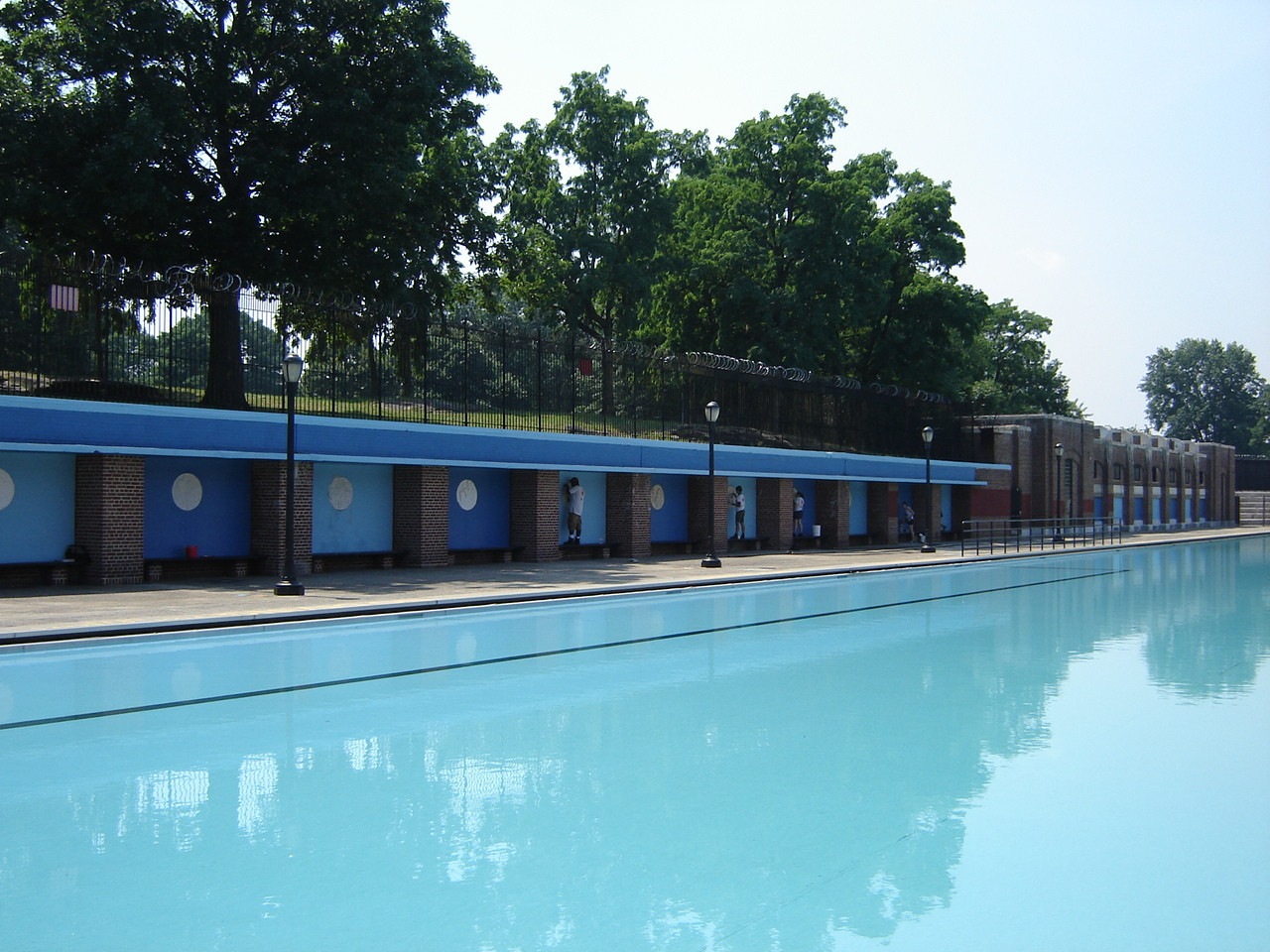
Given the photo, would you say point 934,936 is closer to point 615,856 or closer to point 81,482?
point 615,856

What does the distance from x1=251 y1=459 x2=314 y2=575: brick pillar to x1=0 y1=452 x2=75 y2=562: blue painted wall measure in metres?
3.49

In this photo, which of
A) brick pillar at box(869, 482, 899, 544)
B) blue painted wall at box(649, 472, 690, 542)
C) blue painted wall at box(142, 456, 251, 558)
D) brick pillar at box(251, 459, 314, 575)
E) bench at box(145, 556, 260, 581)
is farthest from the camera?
brick pillar at box(869, 482, 899, 544)

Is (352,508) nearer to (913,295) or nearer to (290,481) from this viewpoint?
(290,481)

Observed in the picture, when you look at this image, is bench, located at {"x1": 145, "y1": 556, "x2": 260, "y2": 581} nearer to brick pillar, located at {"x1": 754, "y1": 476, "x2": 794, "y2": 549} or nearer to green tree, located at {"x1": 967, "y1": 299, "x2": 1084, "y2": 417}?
brick pillar, located at {"x1": 754, "y1": 476, "x2": 794, "y2": 549}

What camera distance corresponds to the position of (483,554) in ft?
85.9

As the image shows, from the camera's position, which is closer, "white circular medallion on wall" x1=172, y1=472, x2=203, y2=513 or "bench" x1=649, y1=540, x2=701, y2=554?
"white circular medallion on wall" x1=172, y1=472, x2=203, y2=513

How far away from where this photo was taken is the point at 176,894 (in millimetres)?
4996

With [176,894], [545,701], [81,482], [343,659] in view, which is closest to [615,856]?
[176,894]

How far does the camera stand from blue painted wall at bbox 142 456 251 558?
20.4 metres

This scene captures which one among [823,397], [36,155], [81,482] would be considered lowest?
[81,482]

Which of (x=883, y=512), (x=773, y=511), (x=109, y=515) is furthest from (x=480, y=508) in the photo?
(x=883, y=512)

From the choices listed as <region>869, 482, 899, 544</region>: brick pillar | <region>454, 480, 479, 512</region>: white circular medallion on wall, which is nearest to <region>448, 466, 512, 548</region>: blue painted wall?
<region>454, 480, 479, 512</region>: white circular medallion on wall

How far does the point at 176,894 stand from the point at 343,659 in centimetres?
740

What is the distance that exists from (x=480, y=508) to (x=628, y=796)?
65.0 feet
